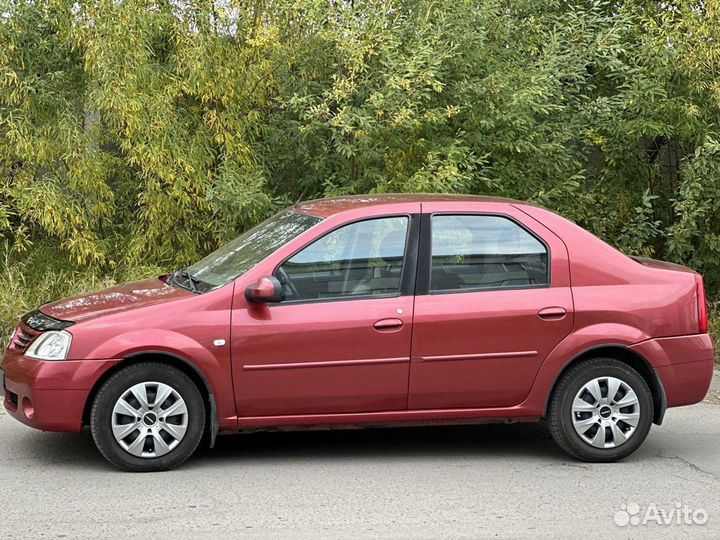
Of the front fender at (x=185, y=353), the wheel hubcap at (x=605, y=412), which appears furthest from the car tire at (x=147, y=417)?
the wheel hubcap at (x=605, y=412)

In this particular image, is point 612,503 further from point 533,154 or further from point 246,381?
point 533,154

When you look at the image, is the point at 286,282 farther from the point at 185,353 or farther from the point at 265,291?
the point at 185,353

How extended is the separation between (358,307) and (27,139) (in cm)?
541

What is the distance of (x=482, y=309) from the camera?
6.71 metres

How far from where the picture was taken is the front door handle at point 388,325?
21.6ft

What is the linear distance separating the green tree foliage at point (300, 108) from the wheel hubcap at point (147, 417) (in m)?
4.21

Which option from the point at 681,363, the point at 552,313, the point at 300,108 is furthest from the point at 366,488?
the point at 300,108

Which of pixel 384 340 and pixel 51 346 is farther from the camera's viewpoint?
pixel 384 340

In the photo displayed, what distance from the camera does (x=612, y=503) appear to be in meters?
6.04

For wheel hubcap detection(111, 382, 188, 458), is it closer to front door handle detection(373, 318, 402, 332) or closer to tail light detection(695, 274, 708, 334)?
front door handle detection(373, 318, 402, 332)

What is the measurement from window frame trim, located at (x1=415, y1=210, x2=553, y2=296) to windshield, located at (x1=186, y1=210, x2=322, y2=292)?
2.13 ft

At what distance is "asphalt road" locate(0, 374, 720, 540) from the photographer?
5574mm

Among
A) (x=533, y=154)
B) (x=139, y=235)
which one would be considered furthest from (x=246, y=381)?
(x=533, y=154)

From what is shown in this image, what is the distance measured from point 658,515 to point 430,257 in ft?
6.49
